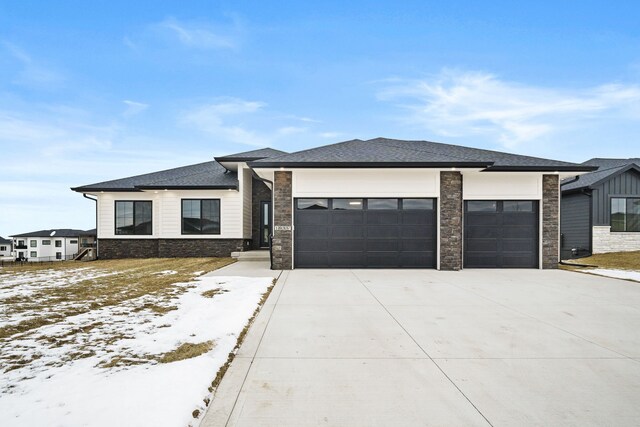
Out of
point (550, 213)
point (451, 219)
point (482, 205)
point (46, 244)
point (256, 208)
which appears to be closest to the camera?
point (451, 219)

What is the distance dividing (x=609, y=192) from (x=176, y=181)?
2255 cm

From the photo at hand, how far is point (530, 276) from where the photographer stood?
9906 mm

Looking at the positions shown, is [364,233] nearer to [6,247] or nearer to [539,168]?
[539,168]

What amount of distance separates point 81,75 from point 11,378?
2333 cm

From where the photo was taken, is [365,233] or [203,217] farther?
[203,217]

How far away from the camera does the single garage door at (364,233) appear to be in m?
11.2

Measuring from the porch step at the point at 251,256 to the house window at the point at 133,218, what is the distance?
4970 mm

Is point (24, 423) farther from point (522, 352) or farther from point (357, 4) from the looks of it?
point (357, 4)

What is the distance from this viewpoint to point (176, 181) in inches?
637

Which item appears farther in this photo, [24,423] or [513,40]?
[513,40]

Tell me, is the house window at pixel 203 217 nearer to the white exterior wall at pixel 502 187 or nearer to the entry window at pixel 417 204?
the entry window at pixel 417 204

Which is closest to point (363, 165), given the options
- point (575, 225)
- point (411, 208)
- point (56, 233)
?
point (411, 208)

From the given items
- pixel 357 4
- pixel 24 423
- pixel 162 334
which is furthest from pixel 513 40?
pixel 24 423

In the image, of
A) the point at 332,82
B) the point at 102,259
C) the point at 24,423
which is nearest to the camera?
the point at 24,423
